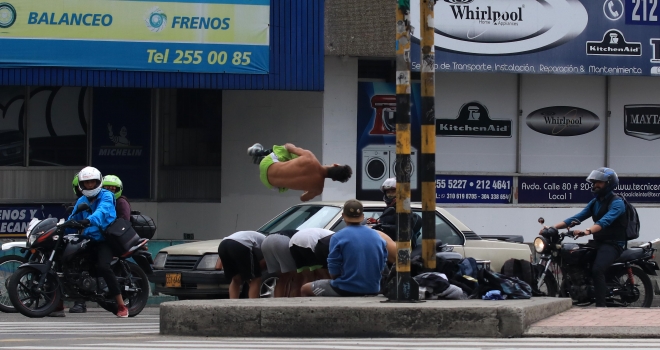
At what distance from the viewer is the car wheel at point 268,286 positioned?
472 inches

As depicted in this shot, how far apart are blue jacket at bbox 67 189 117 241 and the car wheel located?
5.96 ft

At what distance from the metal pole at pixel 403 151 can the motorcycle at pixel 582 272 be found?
12.5 feet

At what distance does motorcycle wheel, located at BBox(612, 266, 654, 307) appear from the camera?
12750 mm

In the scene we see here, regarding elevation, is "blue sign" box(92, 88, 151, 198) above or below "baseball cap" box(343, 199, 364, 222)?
above

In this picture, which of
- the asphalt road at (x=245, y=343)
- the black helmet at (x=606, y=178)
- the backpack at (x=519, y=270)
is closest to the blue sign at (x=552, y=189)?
the black helmet at (x=606, y=178)

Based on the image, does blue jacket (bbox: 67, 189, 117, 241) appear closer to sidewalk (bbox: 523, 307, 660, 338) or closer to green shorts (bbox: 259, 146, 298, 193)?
green shorts (bbox: 259, 146, 298, 193)

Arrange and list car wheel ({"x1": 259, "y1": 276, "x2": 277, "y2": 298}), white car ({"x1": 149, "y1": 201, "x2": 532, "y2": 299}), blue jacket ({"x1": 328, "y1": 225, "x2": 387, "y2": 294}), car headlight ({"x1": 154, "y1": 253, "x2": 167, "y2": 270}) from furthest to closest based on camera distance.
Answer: car headlight ({"x1": 154, "y1": 253, "x2": 167, "y2": 270}), white car ({"x1": 149, "y1": 201, "x2": 532, "y2": 299}), car wheel ({"x1": 259, "y1": 276, "x2": 277, "y2": 298}), blue jacket ({"x1": 328, "y1": 225, "x2": 387, "y2": 294})

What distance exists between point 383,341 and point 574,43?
1254 centimetres

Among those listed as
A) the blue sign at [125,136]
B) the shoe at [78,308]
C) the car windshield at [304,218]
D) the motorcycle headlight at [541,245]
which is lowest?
the shoe at [78,308]

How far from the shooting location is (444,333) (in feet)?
27.5

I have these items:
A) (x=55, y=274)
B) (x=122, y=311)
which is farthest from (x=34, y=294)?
(x=122, y=311)

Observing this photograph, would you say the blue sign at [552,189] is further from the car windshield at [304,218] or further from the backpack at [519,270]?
the backpack at [519,270]

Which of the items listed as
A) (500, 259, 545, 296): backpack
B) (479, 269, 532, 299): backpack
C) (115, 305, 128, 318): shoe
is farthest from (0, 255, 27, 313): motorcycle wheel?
(500, 259, 545, 296): backpack

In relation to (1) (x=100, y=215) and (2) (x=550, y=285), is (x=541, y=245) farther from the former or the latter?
(1) (x=100, y=215)
